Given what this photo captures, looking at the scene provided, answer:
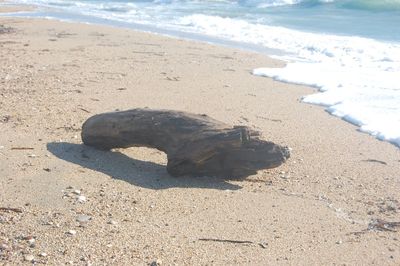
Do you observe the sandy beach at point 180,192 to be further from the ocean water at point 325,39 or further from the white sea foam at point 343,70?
the ocean water at point 325,39

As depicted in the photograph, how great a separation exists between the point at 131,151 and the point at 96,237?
1751 mm

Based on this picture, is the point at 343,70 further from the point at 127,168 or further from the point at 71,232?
the point at 71,232

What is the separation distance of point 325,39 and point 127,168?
1042 centimetres

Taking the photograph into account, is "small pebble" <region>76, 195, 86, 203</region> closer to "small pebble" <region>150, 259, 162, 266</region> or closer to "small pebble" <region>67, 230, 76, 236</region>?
"small pebble" <region>67, 230, 76, 236</region>

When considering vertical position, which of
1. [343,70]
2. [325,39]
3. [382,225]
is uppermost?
[325,39]

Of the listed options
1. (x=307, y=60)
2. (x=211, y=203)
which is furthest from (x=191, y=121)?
(x=307, y=60)

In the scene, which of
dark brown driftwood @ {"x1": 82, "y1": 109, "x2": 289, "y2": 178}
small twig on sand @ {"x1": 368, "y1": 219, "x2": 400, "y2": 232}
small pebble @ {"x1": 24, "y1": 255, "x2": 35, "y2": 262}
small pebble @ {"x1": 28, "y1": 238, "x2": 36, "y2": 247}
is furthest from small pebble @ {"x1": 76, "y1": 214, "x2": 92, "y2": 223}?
small twig on sand @ {"x1": 368, "y1": 219, "x2": 400, "y2": 232}

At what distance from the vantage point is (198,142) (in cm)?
456

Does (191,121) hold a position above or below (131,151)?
above

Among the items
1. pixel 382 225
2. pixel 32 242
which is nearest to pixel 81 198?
pixel 32 242

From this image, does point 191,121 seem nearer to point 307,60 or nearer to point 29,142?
point 29,142

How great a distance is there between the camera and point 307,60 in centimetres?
1136

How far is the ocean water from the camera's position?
25.1 ft

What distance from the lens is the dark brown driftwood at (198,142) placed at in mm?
4570
